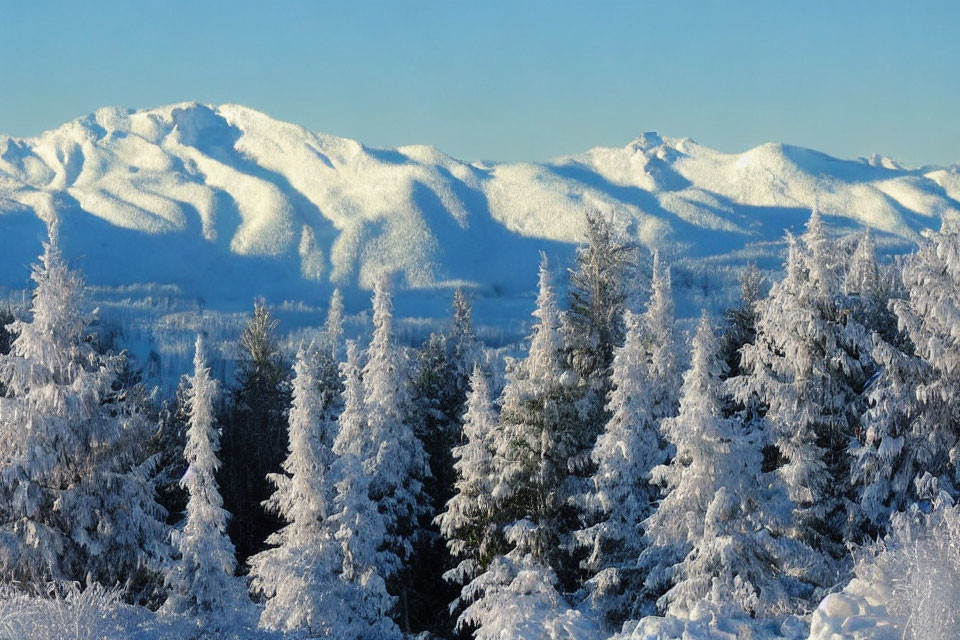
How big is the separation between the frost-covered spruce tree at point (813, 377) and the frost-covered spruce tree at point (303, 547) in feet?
42.2

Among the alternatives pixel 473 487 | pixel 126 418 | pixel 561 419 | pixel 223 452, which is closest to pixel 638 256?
pixel 561 419

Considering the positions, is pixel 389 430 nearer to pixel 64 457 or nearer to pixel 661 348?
pixel 661 348

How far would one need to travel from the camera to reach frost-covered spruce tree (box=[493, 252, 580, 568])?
2469 centimetres

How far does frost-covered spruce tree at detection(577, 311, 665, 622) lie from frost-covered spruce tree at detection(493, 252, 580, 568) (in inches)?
49.6

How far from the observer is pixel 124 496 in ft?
71.3

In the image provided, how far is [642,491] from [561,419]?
9.47 feet

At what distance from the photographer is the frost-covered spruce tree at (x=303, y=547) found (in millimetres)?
26219

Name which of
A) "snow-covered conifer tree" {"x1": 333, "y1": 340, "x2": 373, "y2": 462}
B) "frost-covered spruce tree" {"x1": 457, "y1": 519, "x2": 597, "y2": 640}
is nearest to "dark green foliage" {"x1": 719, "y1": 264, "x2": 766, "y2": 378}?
"frost-covered spruce tree" {"x1": 457, "y1": 519, "x2": 597, "y2": 640}

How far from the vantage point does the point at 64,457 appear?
21.2 meters

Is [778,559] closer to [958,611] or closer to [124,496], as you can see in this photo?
[958,611]

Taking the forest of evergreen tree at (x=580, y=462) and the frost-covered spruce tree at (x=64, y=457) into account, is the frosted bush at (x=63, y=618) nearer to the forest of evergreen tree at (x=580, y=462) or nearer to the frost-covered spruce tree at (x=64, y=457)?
the frost-covered spruce tree at (x=64, y=457)

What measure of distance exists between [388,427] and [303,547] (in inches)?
200

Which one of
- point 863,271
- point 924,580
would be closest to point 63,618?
point 924,580

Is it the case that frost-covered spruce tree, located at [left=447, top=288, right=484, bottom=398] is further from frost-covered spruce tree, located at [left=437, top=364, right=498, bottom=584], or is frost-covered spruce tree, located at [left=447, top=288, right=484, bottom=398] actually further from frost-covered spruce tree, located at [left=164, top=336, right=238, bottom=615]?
frost-covered spruce tree, located at [left=164, top=336, right=238, bottom=615]
